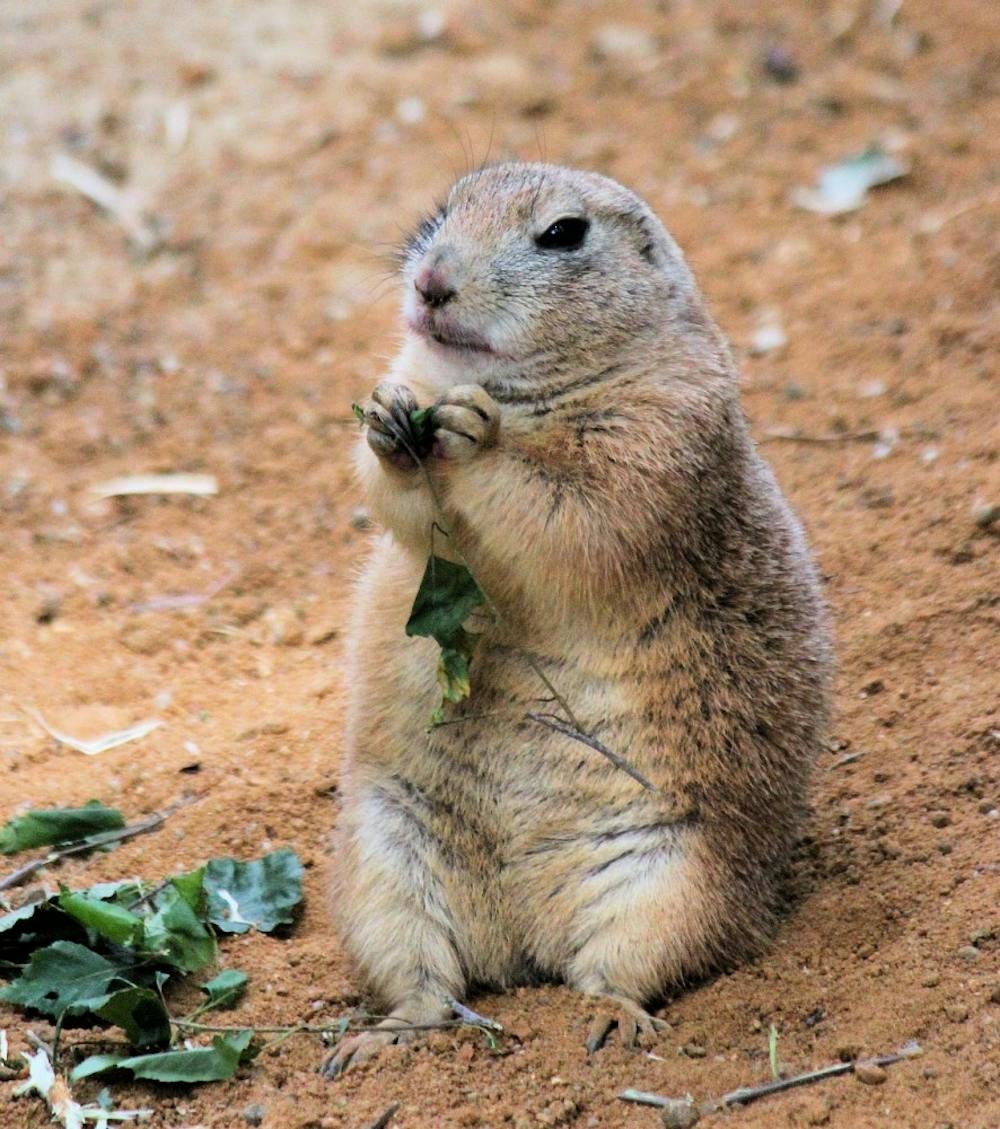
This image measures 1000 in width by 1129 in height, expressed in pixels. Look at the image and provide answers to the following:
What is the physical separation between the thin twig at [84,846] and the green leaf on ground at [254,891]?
0.38 meters

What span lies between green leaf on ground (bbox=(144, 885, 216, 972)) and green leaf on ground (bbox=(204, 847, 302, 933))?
0.94ft

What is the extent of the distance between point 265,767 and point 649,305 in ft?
7.29

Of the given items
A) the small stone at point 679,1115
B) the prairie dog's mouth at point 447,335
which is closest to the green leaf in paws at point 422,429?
the prairie dog's mouth at point 447,335

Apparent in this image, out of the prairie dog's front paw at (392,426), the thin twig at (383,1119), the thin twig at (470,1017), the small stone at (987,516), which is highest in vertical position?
the prairie dog's front paw at (392,426)

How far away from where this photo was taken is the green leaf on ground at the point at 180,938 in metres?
4.79

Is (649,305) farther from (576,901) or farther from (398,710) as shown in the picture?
(576,901)

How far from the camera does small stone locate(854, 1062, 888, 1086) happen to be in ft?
13.4

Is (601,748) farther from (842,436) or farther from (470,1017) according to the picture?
(842,436)

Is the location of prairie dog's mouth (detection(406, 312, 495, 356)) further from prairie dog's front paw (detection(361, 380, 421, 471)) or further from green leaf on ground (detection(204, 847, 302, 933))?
green leaf on ground (detection(204, 847, 302, 933))

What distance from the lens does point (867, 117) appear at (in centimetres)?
1016

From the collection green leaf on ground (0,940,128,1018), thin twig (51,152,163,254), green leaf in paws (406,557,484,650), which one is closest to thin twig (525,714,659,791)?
green leaf in paws (406,557,484,650)

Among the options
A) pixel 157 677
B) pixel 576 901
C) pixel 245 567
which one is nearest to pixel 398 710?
pixel 576 901

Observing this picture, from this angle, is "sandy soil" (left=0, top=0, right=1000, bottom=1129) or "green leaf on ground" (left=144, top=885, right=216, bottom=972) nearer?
"sandy soil" (left=0, top=0, right=1000, bottom=1129)

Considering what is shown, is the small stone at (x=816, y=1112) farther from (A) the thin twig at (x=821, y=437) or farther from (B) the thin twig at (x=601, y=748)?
(A) the thin twig at (x=821, y=437)
